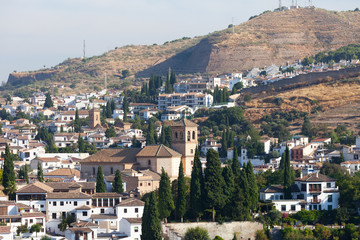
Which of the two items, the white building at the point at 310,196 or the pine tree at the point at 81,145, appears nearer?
the white building at the point at 310,196

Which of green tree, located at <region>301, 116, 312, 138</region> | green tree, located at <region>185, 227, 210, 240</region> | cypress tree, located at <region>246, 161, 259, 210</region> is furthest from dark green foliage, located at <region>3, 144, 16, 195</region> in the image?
green tree, located at <region>301, 116, 312, 138</region>

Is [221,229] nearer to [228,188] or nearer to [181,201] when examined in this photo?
[228,188]

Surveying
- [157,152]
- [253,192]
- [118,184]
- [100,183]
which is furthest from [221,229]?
[157,152]

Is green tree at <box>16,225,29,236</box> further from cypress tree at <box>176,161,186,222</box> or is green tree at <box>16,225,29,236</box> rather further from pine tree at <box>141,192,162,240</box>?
cypress tree at <box>176,161,186,222</box>

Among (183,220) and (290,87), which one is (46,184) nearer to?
(183,220)

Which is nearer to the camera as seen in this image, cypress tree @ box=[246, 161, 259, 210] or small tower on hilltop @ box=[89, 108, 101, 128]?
cypress tree @ box=[246, 161, 259, 210]

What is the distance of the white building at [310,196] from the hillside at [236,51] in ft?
312

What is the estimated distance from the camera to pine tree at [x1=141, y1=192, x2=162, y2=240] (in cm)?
5334

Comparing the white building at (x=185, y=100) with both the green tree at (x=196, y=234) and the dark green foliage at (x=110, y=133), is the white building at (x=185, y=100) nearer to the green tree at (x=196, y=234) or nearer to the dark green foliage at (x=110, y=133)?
the dark green foliage at (x=110, y=133)

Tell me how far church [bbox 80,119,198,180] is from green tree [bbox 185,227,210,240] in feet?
34.6

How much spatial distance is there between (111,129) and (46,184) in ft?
131

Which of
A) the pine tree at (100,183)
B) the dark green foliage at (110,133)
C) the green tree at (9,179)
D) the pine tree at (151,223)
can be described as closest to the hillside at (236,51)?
the dark green foliage at (110,133)

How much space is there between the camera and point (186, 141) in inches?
2771

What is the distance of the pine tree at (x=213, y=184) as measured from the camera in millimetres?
57781
